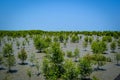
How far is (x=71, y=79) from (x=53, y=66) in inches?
140

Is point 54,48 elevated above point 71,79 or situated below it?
above

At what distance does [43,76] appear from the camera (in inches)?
762

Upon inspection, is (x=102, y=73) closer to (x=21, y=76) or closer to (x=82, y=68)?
(x=82, y=68)

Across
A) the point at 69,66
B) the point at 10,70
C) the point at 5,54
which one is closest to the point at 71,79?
the point at 69,66

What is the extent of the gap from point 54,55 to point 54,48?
2.78 ft

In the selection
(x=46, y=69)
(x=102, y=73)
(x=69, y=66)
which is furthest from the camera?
(x=102, y=73)

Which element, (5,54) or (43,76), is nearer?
(43,76)

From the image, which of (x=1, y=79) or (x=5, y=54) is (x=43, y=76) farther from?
(x=5, y=54)

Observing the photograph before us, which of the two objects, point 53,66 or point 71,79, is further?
point 53,66

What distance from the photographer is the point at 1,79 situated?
59.8ft

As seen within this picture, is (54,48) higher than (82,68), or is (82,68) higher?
(54,48)

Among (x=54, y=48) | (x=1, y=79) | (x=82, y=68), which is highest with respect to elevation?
(x=54, y=48)

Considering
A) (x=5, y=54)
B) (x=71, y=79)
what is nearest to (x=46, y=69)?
(x=71, y=79)

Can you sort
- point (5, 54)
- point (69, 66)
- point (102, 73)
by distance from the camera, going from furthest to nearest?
1. point (5, 54)
2. point (102, 73)
3. point (69, 66)
